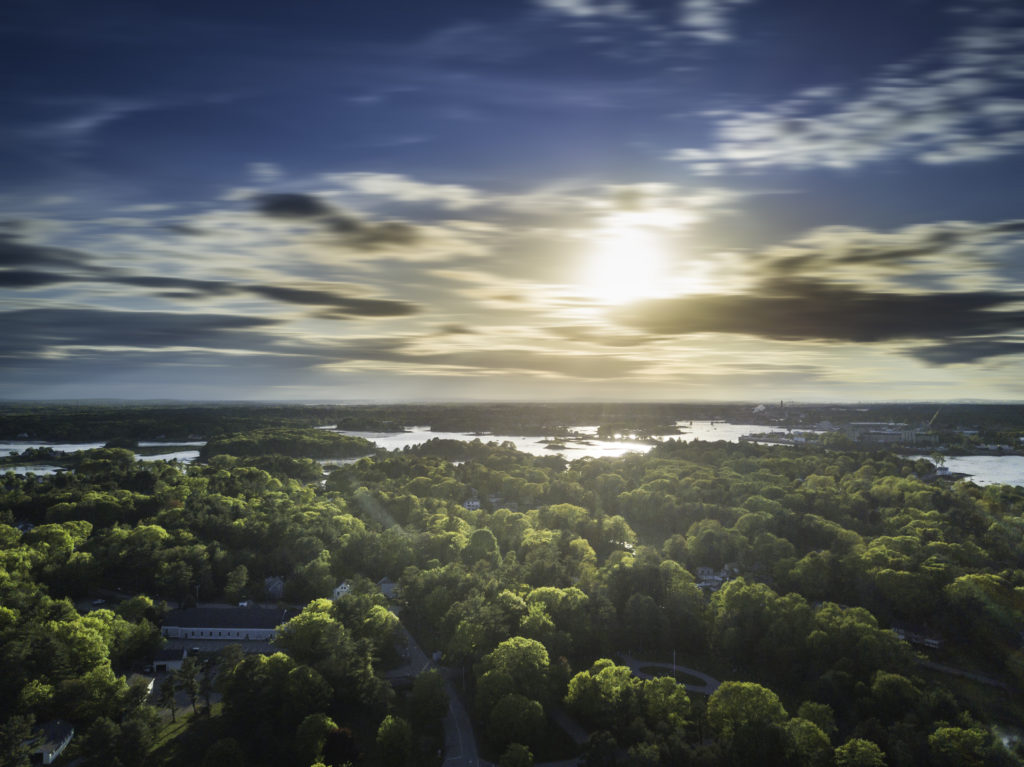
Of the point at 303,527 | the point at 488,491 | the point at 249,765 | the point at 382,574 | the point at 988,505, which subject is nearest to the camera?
the point at 249,765

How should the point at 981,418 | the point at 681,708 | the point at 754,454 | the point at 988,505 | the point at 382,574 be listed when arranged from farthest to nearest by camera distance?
the point at 981,418, the point at 754,454, the point at 988,505, the point at 382,574, the point at 681,708

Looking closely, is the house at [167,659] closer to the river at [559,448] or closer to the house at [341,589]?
the house at [341,589]

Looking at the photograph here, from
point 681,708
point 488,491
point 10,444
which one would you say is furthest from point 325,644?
point 10,444

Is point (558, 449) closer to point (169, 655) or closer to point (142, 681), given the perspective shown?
point (169, 655)

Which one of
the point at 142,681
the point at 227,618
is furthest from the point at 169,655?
the point at 142,681

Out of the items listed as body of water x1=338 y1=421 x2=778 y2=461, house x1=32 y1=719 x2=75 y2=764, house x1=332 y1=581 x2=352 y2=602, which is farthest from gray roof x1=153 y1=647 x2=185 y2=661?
body of water x1=338 y1=421 x2=778 y2=461

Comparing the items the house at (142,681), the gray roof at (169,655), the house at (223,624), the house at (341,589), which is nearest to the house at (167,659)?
the gray roof at (169,655)

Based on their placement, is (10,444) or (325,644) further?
(10,444)

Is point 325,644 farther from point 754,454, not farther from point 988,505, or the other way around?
point 754,454
